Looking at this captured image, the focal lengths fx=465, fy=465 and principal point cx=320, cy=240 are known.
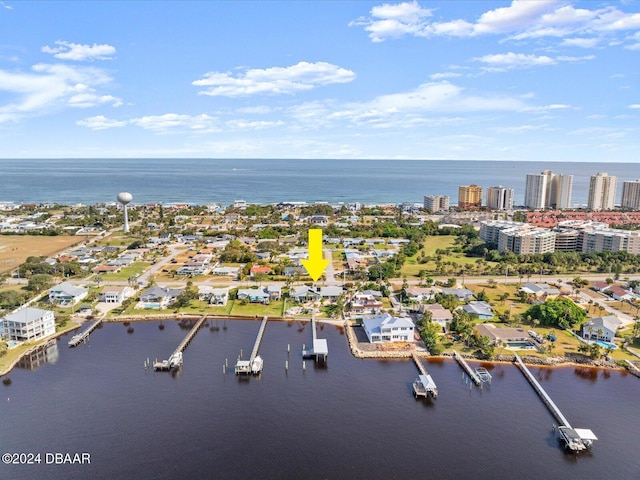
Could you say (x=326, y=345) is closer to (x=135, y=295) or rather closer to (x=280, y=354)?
(x=280, y=354)

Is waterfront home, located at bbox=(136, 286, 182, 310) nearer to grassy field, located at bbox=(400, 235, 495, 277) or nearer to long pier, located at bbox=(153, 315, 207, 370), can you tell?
long pier, located at bbox=(153, 315, 207, 370)

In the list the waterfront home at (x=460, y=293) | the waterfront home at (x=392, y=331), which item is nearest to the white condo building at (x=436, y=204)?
the waterfront home at (x=460, y=293)

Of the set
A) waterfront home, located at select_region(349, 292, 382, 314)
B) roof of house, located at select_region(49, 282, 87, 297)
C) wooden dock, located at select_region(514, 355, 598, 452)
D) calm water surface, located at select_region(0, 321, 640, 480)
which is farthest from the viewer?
roof of house, located at select_region(49, 282, 87, 297)

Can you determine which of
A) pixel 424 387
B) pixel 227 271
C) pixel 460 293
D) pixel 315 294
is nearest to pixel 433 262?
pixel 460 293

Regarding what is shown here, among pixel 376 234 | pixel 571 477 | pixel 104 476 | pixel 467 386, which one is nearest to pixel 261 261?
pixel 376 234

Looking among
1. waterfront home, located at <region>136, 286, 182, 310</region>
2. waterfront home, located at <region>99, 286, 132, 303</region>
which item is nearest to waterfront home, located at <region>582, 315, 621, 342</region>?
waterfront home, located at <region>136, 286, 182, 310</region>

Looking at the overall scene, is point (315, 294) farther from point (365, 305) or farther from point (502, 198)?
point (502, 198)
